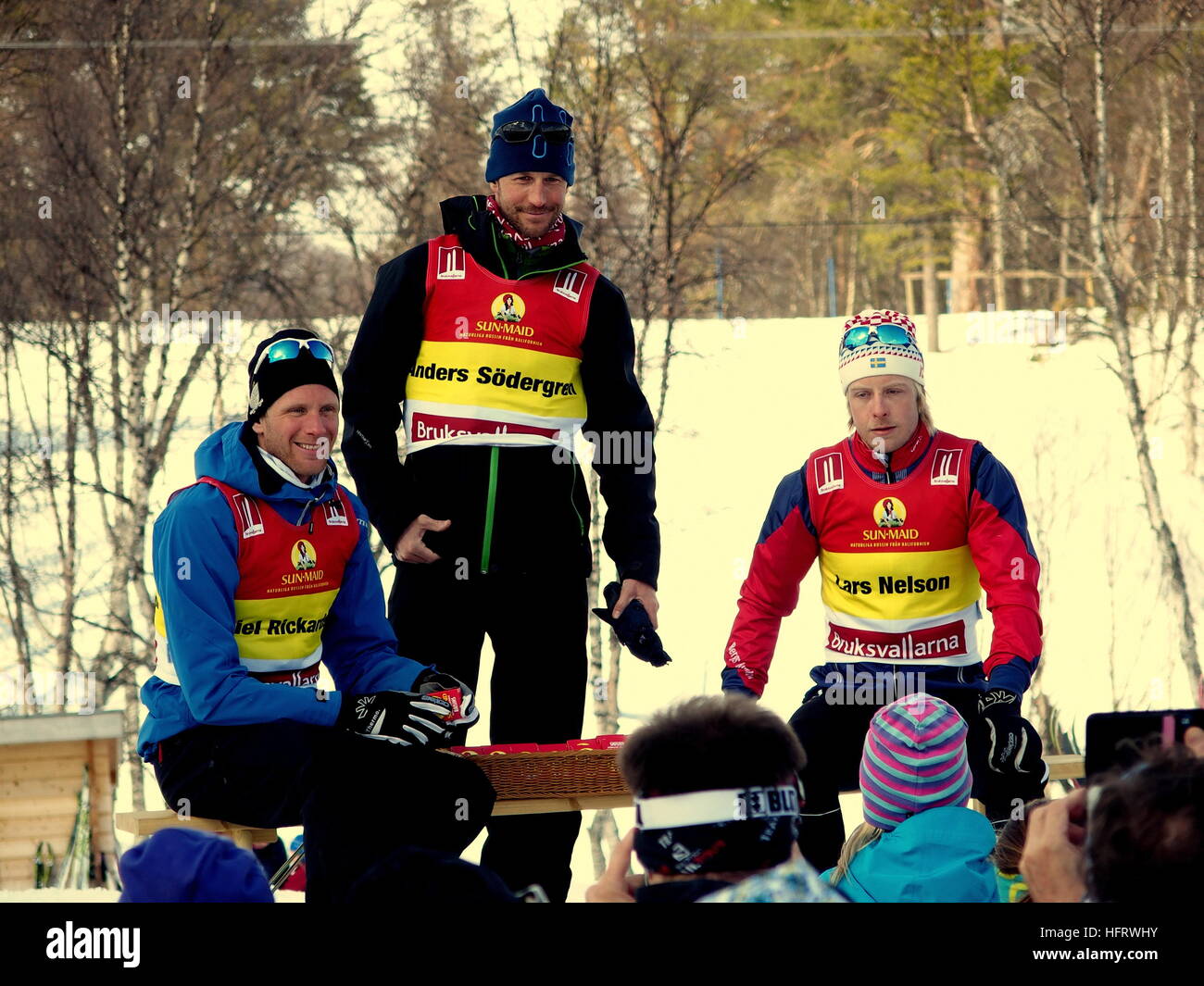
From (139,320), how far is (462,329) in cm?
792

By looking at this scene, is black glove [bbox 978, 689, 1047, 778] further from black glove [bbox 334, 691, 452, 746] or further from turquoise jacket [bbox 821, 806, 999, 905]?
black glove [bbox 334, 691, 452, 746]

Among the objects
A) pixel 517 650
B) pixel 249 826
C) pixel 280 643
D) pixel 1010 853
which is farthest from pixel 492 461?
pixel 1010 853

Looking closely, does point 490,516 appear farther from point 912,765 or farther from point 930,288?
point 930,288

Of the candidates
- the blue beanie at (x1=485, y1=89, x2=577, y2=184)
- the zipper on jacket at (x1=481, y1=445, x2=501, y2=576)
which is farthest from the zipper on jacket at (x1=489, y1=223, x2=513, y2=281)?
the zipper on jacket at (x1=481, y1=445, x2=501, y2=576)

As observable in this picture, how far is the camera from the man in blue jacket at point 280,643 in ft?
10.3

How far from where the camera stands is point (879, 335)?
149 inches

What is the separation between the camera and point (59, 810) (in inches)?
269

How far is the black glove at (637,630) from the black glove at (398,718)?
56 cm

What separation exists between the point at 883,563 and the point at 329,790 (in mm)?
1758

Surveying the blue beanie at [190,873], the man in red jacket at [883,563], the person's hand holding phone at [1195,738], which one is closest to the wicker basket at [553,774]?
the man in red jacket at [883,563]

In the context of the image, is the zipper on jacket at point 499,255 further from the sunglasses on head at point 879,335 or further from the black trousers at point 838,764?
the black trousers at point 838,764

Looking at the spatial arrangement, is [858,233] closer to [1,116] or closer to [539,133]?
[1,116]

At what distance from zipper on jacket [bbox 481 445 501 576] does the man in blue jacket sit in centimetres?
28

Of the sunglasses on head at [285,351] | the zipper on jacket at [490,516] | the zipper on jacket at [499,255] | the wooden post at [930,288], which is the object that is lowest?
the zipper on jacket at [490,516]
